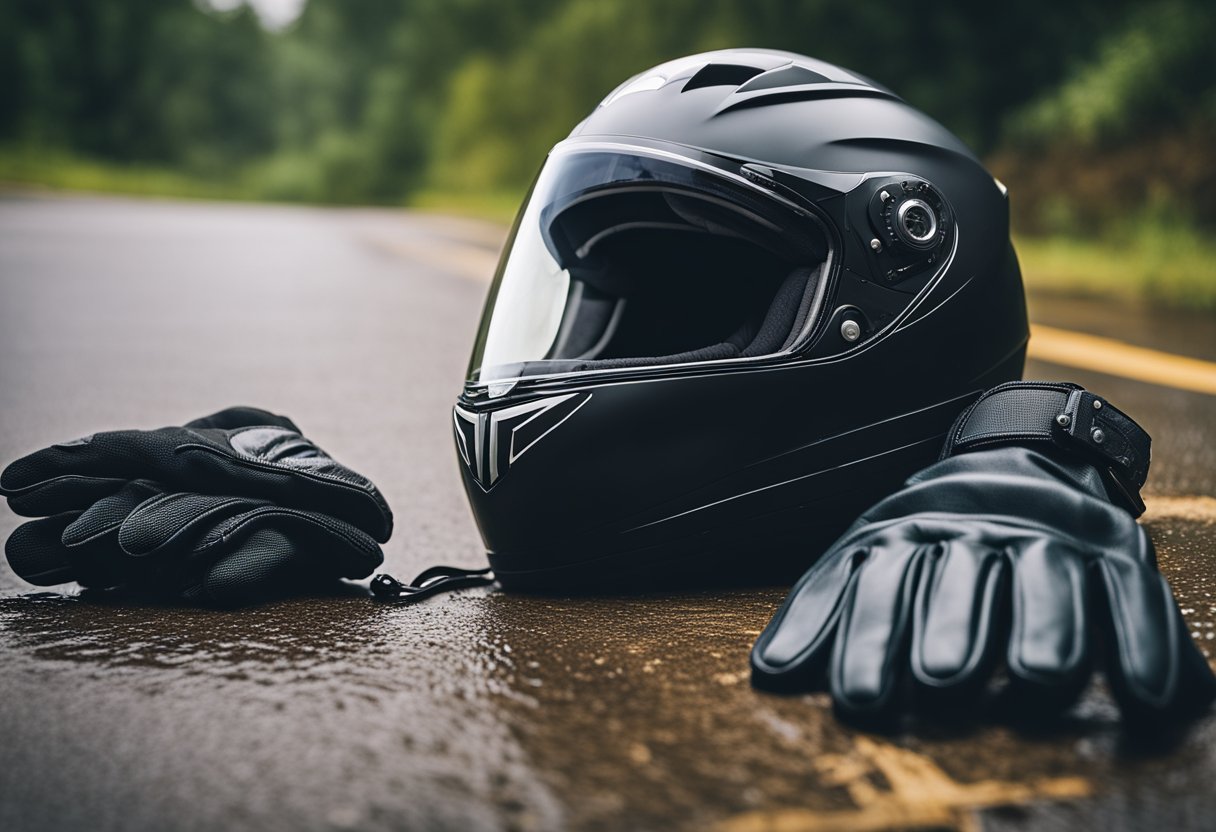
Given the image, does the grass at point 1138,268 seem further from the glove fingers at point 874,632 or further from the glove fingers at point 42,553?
the glove fingers at point 42,553

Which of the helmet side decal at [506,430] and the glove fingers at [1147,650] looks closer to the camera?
the glove fingers at [1147,650]

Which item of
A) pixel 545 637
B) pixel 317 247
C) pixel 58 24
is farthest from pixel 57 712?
pixel 58 24

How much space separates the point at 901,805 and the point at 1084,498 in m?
0.63

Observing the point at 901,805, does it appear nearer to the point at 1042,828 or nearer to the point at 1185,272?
the point at 1042,828

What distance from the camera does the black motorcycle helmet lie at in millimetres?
2094

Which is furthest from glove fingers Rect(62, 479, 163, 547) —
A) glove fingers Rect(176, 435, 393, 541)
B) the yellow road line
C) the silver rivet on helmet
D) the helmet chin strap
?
the yellow road line

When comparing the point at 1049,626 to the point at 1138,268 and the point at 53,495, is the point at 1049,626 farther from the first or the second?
the point at 1138,268

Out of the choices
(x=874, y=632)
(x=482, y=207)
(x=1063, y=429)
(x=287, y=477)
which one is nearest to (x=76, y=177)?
(x=482, y=207)

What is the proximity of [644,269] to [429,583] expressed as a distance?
0.84m

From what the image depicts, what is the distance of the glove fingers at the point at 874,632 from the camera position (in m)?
1.45

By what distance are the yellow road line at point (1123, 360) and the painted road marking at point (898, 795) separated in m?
3.93

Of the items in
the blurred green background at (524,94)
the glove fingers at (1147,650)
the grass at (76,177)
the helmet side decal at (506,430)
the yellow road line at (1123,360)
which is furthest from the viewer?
the grass at (76,177)

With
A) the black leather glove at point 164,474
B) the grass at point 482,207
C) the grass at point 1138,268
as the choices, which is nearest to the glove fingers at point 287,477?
the black leather glove at point 164,474

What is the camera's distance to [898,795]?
1.27 m
